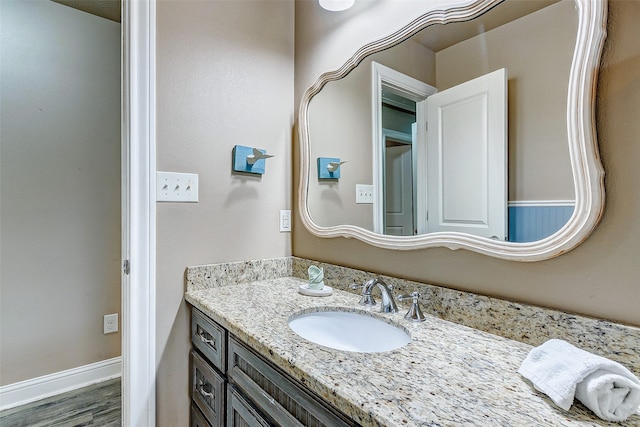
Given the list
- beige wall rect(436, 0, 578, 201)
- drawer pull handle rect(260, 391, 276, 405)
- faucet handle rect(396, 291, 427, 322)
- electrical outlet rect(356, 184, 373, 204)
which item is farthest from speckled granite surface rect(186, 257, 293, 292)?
beige wall rect(436, 0, 578, 201)

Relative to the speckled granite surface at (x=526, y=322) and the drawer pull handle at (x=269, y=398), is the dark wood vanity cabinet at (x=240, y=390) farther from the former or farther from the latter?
the speckled granite surface at (x=526, y=322)

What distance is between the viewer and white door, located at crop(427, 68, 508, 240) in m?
0.88

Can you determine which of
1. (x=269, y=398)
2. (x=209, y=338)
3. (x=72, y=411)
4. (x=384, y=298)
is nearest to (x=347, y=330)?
(x=384, y=298)

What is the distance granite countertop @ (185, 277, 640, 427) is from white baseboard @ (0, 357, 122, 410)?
1.66 m

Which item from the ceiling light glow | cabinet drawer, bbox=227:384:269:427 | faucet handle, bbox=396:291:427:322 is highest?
the ceiling light glow

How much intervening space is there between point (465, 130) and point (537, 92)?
20cm

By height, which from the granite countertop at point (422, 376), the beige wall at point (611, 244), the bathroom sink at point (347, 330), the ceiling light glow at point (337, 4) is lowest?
the bathroom sink at point (347, 330)

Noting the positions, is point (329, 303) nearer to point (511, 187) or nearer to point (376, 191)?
point (376, 191)

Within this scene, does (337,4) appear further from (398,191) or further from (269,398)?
(269,398)

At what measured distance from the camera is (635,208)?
0.65m

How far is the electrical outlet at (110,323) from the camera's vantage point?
2082 millimetres

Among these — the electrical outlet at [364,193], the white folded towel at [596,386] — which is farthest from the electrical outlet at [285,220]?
the white folded towel at [596,386]

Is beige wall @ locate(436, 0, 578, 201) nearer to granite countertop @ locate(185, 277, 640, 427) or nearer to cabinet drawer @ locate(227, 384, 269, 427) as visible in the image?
granite countertop @ locate(185, 277, 640, 427)

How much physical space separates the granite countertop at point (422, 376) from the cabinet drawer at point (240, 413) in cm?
18
